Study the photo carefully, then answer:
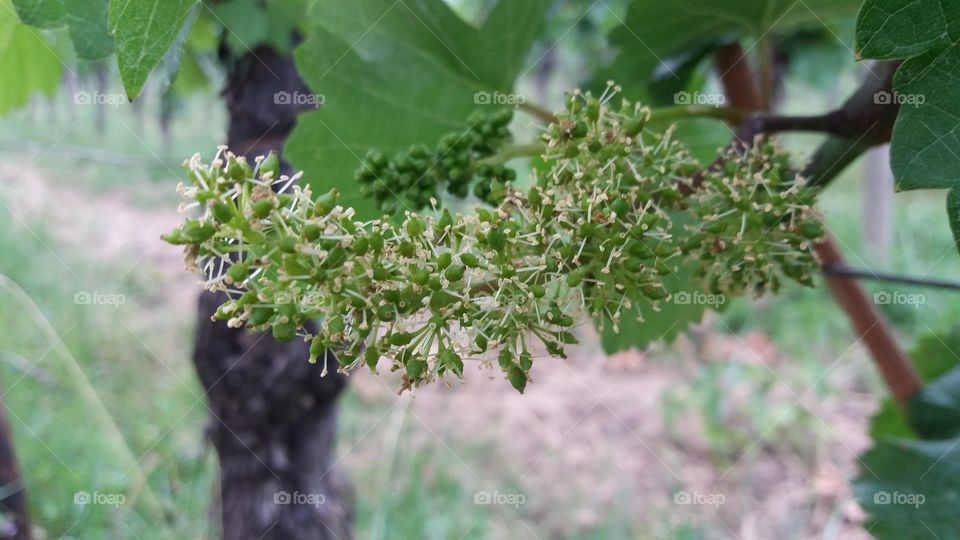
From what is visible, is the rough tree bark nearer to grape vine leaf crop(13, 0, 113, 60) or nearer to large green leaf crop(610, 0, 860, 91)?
grape vine leaf crop(13, 0, 113, 60)

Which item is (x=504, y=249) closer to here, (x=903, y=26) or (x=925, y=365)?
(x=903, y=26)

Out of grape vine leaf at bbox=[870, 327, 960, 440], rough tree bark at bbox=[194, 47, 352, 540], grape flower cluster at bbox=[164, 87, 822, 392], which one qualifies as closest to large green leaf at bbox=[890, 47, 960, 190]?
grape flower cluster at bbox=[164, 87, 822, 392]

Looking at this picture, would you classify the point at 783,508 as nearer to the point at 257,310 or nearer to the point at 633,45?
the point at 633,45

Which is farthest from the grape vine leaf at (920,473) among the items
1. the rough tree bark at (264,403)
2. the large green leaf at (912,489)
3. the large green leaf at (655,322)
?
the rough tree bark at (264,403)

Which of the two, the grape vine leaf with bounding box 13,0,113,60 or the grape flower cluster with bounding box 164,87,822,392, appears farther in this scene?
the grape vine leaf with bounding box 13,0,113,60

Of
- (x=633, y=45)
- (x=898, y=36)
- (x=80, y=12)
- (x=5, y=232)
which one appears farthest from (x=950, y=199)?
(x=5, y=232)

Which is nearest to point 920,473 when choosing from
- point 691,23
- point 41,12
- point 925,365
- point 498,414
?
point 925,365
